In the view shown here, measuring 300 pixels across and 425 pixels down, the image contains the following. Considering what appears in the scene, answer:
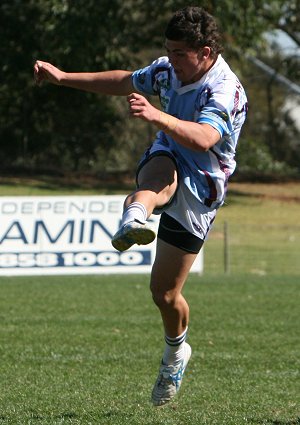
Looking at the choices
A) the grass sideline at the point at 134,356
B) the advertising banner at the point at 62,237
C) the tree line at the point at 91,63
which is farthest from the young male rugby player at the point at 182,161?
the tree line at the point at 91,63

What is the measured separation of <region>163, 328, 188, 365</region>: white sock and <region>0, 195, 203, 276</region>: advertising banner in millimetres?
10933

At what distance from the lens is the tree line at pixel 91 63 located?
31.8m

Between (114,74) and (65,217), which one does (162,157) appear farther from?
(65,217)

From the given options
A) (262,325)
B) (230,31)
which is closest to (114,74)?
(262,325)

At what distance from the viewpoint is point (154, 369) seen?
9289 millimetres

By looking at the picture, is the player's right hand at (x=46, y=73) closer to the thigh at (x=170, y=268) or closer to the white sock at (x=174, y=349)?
the thigh at (x=170, y=268)

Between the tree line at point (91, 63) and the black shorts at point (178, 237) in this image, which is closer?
the black shorts at point (178, 237)

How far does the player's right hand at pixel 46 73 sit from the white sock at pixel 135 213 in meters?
1.30

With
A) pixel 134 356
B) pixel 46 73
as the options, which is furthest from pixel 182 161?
pixel 134 356

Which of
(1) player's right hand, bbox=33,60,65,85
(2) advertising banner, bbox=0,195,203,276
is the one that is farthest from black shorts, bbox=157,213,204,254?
(2) advertising banner, bbox=0,195,203,276

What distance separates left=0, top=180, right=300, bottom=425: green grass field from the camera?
7062 millimetres

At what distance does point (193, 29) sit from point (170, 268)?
Answer: 1496 millimetres

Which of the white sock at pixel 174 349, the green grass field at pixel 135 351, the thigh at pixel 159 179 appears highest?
the thigh at pixel 159 179

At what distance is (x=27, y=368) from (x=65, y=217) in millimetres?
9158
